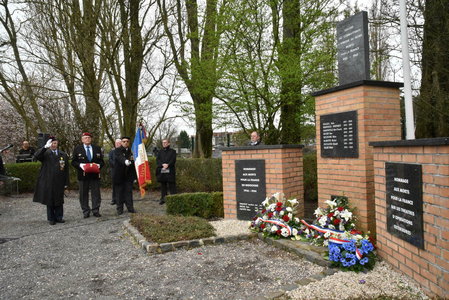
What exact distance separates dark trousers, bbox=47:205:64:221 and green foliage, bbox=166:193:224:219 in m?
2.39

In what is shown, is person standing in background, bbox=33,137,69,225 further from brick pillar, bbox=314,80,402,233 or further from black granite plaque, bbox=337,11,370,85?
black granite plaque, bbox=337,11,370,85

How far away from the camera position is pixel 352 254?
381 centimetres

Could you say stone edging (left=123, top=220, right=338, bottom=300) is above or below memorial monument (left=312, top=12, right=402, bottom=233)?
below

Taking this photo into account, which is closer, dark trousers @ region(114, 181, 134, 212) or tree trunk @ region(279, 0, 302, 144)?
dark trousers @ region(114, 181, 134, 212)

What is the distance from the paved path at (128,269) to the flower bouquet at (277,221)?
0.96 feet

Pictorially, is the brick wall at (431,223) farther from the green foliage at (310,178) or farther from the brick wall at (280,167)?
the green foliage at (310,178)

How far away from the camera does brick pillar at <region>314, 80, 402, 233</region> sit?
4688 mm

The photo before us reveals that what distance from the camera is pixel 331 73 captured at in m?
8.45

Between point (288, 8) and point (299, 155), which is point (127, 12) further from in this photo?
point (299, 155)

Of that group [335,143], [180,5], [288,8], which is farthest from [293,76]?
[180,5]

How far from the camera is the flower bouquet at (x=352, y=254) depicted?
377 cm

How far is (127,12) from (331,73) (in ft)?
22.8

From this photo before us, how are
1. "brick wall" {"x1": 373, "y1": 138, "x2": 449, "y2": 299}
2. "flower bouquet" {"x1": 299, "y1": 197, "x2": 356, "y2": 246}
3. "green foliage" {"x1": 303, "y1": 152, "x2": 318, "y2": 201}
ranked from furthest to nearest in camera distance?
"green foliage" {"x1": 303, "y1": 152, "x2": 318, "y2": 201}
"flower bouquet" {"x1": 299, "y1": 197, "x2": 356, "y2": 246}
"brick wall" {"x1": 373, "y1": 138, "x2": 449, "y2": 299}

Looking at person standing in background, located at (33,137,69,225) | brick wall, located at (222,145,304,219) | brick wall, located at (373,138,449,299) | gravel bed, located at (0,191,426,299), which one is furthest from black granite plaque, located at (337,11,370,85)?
person standing in background, located at (33,137,69,225)
